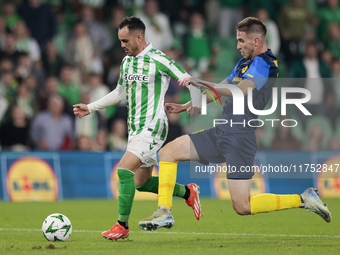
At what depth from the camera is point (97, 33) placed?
13.2 m

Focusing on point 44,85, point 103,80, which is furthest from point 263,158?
point 44,85

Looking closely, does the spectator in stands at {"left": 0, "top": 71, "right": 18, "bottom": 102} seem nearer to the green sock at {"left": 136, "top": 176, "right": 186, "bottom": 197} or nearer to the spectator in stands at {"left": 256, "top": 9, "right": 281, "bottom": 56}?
the spectator in stands at {"left": 256, "top": 9, "right": 281, "bottom": 56}

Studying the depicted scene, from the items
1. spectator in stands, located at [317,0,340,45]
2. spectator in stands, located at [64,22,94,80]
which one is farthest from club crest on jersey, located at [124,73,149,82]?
spectator in stands, located at [317,0,340,45]

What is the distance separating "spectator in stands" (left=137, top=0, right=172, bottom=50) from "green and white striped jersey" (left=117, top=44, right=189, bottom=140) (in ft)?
23.2

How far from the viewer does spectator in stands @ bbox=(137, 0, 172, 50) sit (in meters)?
12.9

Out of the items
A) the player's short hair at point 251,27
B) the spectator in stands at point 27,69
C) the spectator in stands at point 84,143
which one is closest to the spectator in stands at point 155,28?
the spectator in stands at point 27,69

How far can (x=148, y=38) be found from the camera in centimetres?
1290

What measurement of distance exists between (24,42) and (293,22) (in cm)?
644

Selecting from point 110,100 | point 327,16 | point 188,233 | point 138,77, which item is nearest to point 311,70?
point 327,16

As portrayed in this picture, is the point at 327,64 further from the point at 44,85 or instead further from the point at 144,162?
the point at 144,162

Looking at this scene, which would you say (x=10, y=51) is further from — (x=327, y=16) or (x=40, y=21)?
(x=327, y=16)

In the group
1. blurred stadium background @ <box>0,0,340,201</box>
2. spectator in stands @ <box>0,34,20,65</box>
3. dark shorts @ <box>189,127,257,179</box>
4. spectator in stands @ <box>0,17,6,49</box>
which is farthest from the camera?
spectator in stands @ <box>0,17,6,49</box>

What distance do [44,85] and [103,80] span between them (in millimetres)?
1353

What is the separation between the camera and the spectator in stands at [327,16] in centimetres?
1376
